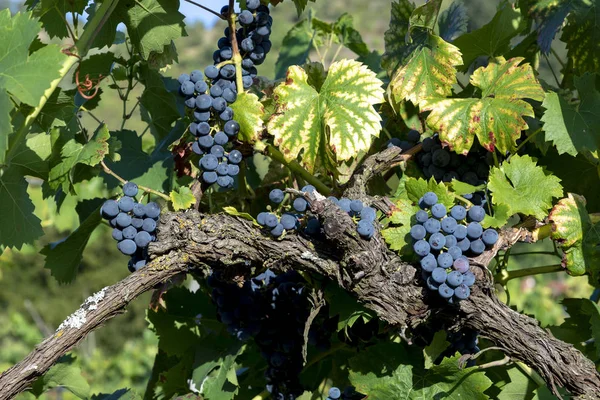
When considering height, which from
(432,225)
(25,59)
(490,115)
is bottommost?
(432,225)

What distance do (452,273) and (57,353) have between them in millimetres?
683

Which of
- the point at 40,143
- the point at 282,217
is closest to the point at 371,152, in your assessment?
the point at 282,217

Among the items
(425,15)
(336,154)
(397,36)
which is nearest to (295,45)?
(397,36)

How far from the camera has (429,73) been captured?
4.84 ft

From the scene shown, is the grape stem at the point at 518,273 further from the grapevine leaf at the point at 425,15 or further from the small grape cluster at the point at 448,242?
the grapevine leaf at the point at 425,15

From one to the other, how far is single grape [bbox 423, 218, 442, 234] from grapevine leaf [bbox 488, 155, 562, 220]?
0.15m

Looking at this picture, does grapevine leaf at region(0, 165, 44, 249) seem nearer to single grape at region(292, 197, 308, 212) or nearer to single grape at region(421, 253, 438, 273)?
single grape at region(292, 197, 308, 212)

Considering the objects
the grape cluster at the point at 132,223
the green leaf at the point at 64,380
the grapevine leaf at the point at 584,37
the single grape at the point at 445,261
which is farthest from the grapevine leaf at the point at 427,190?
the green leaf at the point at 64,380

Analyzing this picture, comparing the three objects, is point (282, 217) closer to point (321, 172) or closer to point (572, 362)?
point (321, 172)

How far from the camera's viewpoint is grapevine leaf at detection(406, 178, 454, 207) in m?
1.24

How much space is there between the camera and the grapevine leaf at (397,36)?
1.58m

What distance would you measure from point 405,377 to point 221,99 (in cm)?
66

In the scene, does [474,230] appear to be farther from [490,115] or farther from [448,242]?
[490,115]

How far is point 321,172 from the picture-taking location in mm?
1561
